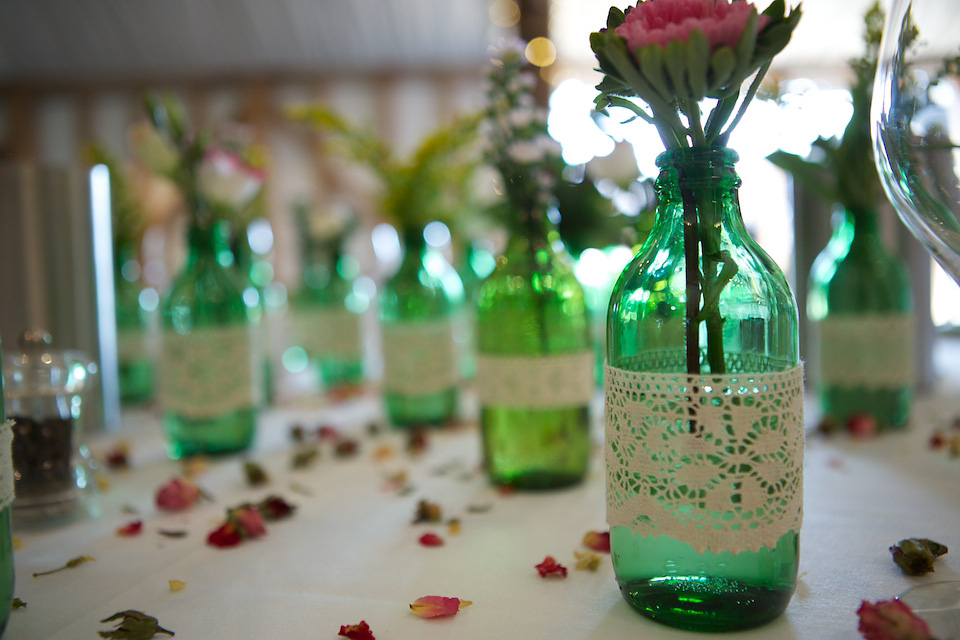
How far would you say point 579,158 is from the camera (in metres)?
0.96

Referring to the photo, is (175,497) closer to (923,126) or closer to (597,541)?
(597,541)

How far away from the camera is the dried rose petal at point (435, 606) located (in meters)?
0.48

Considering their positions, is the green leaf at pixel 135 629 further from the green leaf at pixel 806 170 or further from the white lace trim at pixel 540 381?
the green leaf at pixel 806 170

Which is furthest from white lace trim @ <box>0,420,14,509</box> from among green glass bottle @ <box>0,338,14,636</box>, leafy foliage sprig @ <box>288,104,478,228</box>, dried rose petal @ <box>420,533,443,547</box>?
leafy foliage sprig @ <box>288,104,478,228</box>

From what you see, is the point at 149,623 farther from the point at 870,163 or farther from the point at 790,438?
the point at 870,163

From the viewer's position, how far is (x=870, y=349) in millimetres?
967

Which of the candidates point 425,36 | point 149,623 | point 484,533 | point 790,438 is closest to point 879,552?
point 790,438

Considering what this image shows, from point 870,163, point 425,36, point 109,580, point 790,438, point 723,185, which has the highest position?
point 425,36

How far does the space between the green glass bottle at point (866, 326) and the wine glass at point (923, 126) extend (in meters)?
0.55

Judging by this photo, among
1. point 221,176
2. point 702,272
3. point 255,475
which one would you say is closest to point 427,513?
point 255,475

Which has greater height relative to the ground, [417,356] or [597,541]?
[417,356]

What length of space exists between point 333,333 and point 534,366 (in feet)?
2.91

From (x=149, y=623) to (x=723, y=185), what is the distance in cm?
51

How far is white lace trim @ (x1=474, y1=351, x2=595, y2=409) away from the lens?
2.52 ft
